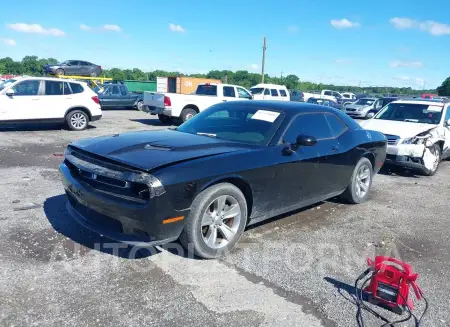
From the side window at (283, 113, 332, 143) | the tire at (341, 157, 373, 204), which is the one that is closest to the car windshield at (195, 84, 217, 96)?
the tire at (341, 157, 373, 204)

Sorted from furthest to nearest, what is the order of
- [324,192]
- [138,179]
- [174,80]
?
[174,80], [324,192], [138,179]

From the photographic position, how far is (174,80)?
94.6 ft

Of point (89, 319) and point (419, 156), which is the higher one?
point (419, 156)

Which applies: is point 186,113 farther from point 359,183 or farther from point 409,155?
point 359,183

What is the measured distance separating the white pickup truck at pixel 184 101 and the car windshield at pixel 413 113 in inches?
280

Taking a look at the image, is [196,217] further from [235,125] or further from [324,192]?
[324,192]

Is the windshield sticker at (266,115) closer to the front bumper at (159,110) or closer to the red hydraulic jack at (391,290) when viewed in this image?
the red hydraulic jack at (391,290)

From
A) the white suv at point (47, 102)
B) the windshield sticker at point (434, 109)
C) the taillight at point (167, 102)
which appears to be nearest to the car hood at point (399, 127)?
the windshield sticker at point (434, 109)

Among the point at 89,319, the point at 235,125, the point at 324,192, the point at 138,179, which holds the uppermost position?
the point at 235,125

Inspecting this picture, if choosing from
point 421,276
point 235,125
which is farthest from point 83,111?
point 421,276

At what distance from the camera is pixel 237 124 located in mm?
4715

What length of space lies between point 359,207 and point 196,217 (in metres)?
3.27

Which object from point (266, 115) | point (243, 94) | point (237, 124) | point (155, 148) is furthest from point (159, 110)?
point (155, 148)

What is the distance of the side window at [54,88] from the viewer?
11.8m
